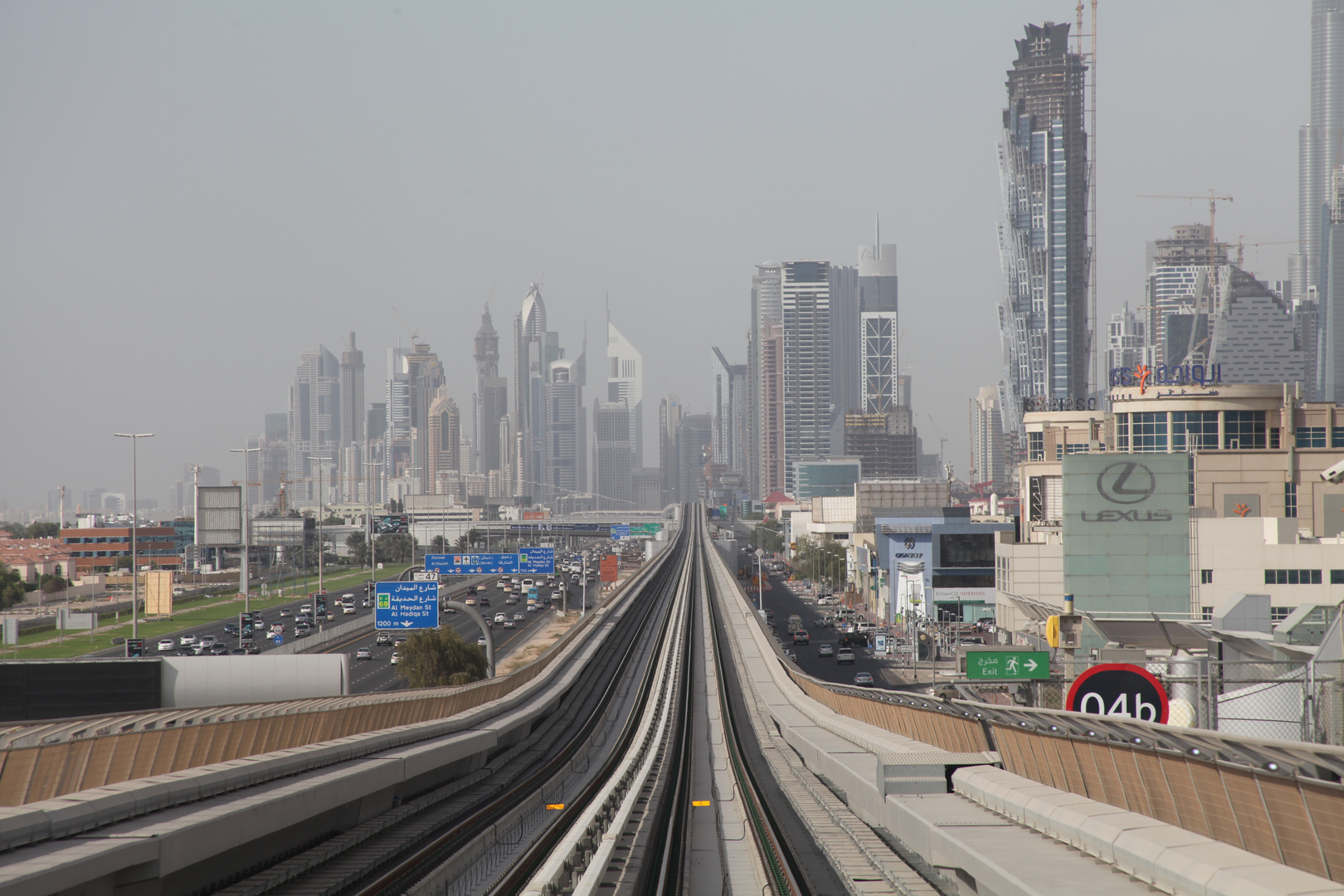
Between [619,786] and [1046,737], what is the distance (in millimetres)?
13103

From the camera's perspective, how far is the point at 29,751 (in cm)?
1350

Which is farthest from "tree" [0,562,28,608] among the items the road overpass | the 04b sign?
the 04b sign

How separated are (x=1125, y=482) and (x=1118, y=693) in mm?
47954

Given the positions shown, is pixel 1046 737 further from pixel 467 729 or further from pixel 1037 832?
pixel 467 729

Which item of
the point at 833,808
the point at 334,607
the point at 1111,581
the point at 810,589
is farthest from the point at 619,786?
the point at 810,589

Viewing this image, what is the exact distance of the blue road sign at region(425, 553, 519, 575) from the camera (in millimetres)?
57406

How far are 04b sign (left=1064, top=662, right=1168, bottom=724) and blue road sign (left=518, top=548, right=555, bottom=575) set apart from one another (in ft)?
182

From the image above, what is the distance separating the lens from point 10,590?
9831cm

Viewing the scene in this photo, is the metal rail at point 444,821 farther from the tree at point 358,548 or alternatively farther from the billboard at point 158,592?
the tree at point 358,548

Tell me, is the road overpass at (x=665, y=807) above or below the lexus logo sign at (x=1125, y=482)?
below

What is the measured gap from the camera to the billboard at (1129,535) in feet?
188

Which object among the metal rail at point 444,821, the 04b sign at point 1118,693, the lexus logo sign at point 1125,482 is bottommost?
the metal rail at point 444,821

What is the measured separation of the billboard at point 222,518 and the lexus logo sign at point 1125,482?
44.5 m

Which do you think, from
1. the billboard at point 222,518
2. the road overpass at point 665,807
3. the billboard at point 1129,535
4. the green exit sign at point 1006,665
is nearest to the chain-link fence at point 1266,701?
the green exit sign at point 1006,665
